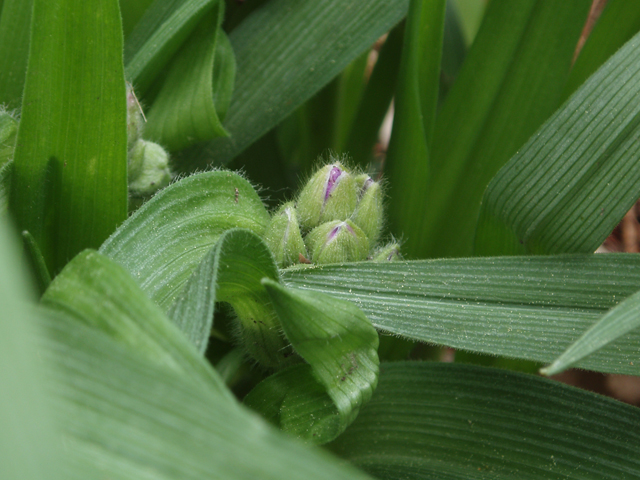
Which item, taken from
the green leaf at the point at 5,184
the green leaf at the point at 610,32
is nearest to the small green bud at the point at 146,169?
the green leaf at the point at 5,184

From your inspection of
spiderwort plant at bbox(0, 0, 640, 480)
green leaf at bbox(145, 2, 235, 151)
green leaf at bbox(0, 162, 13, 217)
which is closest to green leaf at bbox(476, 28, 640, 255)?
spiderwort plant at bbox(0, 0, 640, 480)

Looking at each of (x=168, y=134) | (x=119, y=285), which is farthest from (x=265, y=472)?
(x=168, y=134)

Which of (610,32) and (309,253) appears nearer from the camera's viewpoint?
(309,253)

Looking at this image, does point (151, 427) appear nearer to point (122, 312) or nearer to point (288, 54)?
point (122, 312)

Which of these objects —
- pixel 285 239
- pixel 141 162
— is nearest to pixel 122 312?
pixel 285 239

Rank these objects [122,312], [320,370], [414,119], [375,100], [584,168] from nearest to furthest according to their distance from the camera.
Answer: [122,312], [320,370], [584,168], [414,119], [375,100]

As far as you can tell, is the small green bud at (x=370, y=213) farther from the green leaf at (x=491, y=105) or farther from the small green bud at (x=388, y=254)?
the green leaf at (x=491, y=105)

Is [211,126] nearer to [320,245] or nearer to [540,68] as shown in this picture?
[320,245]
